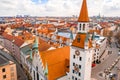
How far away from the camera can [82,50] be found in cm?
3831

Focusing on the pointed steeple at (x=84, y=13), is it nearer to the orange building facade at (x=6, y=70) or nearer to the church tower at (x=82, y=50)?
the church tower at (x=82, y=50)

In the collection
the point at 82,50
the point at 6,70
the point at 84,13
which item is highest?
the point at 84,13

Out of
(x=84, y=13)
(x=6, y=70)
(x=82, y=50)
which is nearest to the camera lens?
(x=84, y=13)

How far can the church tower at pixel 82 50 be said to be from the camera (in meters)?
37.7

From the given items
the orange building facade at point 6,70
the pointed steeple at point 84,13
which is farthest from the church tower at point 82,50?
the orange building facade at point 6,70

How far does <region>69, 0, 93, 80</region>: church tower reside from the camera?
124 feet

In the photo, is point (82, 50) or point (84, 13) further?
point (82, 50)

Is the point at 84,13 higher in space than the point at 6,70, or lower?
higher

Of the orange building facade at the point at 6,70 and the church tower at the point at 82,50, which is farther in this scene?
the orange building facade at the point at 6,70

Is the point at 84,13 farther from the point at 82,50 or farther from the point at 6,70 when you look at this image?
the point at 6,70

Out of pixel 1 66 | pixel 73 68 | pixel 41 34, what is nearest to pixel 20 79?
pixel 1 66

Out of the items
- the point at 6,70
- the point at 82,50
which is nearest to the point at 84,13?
the point at 82,50

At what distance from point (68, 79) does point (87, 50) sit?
1417cm

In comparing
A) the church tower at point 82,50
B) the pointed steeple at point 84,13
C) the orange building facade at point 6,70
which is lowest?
the orange building facade at point 6,70
